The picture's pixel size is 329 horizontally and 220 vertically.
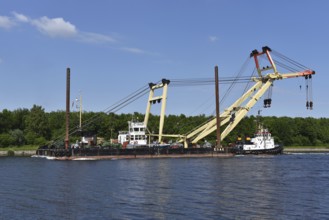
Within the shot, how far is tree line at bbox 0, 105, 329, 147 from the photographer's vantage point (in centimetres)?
11725

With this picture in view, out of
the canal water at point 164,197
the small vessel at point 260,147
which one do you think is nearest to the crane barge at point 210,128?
the small vessel at point 260,147

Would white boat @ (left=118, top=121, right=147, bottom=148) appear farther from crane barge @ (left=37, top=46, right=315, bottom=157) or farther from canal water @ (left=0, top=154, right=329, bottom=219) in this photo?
canal water @ (left=0, top=154, right=329, bottom=219)

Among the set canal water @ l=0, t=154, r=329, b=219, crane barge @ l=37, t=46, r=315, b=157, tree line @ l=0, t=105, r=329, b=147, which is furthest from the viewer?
tree line @ l=0, t=105, r=329, b=147

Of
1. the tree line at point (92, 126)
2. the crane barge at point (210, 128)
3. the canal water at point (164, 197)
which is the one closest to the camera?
the canal water at point (164, 197)

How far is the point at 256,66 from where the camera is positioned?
9181 centimetres

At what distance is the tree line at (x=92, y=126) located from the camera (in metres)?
117

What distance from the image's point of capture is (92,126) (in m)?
123

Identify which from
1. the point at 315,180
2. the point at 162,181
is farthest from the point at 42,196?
the point at 315,180

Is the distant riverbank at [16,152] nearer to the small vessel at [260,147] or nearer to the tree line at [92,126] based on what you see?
the tree line at [92,126]

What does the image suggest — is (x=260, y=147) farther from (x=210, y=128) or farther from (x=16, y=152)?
(x=16, y=152)

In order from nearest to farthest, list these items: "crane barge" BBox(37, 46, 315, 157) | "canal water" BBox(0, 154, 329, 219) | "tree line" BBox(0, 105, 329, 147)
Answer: "canal water" BBox(0, 154, 329, 219) < "crane barge" BBox(37, 46, 315, 157) < "tree line" BBox(0, 105, 329, 147)

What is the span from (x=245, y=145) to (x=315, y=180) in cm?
5524

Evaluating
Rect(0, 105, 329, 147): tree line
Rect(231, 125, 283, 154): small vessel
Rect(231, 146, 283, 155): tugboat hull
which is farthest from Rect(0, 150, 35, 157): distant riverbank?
Rect(231, 125, 283, 154): small vessel

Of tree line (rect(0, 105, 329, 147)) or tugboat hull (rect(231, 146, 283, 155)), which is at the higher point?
tree line (rect(0, 105, 329, 147))
